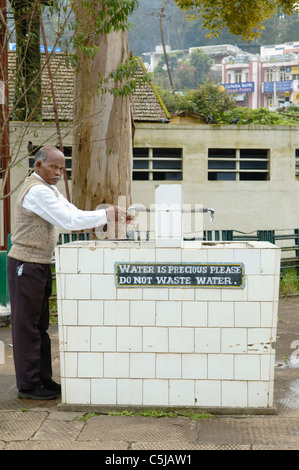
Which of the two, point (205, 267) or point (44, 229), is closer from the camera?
point (205, 267)

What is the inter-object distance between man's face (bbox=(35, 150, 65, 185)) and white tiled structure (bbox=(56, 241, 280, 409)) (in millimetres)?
636

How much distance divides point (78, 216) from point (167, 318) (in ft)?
3.16

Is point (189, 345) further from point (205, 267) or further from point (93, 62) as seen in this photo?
point (93, 62)

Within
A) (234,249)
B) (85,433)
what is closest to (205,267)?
(234,249)

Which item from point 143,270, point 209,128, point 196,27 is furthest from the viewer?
point 196,27

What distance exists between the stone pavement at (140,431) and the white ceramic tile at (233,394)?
0.32 ft

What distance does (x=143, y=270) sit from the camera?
16.0 feet

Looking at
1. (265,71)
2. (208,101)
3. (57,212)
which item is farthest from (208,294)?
(265,71)

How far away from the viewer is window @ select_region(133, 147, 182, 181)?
19.8 metres

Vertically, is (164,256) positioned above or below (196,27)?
below

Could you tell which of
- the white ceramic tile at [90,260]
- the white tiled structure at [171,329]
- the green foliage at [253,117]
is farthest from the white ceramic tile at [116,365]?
the green foliage at [253,117]

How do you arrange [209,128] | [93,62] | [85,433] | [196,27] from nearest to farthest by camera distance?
[85,433]
[93,62]
[209,128]
[196,27]

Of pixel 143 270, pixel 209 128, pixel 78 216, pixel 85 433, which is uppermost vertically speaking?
pixel 209 128

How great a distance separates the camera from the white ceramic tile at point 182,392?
16.3ft
